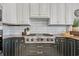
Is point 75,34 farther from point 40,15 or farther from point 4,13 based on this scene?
point 4,13

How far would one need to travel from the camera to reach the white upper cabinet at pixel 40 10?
106cm

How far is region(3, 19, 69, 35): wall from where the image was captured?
1.06m

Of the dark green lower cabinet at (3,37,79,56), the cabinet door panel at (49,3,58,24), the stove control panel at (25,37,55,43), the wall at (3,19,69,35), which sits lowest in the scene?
the dark green lower cabinet at (3,37,79,56)

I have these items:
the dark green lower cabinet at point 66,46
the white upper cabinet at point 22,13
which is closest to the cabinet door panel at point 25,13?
the white upper cabinet at point 22,13

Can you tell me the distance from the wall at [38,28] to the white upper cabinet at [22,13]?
5cm

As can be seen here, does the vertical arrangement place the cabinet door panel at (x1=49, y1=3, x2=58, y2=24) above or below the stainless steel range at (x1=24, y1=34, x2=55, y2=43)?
above

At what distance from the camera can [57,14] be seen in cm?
107

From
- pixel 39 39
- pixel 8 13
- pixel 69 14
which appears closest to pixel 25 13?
pixel 8 13

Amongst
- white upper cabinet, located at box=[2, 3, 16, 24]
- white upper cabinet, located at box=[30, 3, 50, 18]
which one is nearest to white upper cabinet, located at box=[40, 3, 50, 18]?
white upper cabinet, located at box=[30, 3, 50, 18]

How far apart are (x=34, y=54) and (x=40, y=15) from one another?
320 mm

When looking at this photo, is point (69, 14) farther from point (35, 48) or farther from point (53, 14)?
point (35, 48)

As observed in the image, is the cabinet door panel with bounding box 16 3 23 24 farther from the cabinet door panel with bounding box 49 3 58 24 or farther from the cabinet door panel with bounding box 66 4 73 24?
the cabinet door panel with bounding box 66 4 73 24

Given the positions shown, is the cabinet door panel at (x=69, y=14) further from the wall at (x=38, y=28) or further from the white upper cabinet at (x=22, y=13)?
the white upper cabinet at (x=22, y=13)

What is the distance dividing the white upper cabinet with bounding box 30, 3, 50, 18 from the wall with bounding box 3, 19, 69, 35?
4 cm
